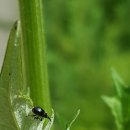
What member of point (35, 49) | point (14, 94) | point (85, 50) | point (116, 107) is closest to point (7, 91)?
point (14, 94)

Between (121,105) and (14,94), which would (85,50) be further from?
(14,94)

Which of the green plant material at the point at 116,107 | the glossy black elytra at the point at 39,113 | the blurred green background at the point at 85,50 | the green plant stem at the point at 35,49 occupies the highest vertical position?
the green plant stem at the point at 35,49

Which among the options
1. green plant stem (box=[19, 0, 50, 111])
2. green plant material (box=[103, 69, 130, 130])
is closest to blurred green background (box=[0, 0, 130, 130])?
green plant material (box=[103, 69, 130, 130])

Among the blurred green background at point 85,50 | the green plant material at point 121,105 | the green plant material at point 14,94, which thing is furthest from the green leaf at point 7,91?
the blurred green background at point 85,50

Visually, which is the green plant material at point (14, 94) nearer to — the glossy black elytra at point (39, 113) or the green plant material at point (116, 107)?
the glossy black elytra at point (39, 113)

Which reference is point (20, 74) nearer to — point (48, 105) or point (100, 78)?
point (48, 105)

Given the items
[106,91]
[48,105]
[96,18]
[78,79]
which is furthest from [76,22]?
[48,105]
